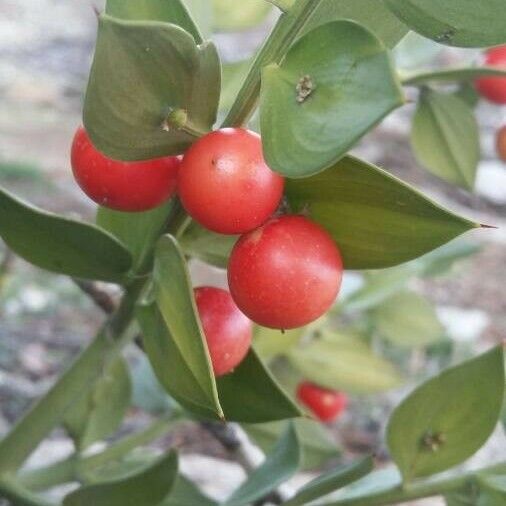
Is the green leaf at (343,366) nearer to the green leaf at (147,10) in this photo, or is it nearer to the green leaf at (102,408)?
the green leaf at (102,408)

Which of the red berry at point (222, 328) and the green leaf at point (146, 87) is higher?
the green leaf at point (146, 87)

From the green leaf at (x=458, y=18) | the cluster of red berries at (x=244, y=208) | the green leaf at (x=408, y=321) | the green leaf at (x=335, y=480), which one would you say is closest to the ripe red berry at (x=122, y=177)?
the cluster of red berries at (x=244, y=208)

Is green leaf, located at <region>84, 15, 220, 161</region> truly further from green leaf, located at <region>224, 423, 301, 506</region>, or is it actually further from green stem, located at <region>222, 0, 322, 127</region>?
green leaf, located at <region>224, 423, 301, 506</region>

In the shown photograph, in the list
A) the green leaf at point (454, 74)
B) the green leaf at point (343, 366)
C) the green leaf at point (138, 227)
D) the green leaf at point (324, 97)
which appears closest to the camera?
the green leaf at point (324, 97)

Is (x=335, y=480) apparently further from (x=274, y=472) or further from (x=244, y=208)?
(x=244, y=208)

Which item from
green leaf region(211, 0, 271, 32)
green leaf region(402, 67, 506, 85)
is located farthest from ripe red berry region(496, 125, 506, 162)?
green leaf region(211, 0, 271, 32)

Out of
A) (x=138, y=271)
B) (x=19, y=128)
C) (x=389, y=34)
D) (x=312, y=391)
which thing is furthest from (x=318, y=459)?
(x=19, y=128)

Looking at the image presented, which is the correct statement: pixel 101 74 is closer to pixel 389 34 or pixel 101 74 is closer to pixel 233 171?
pixel 233 171
